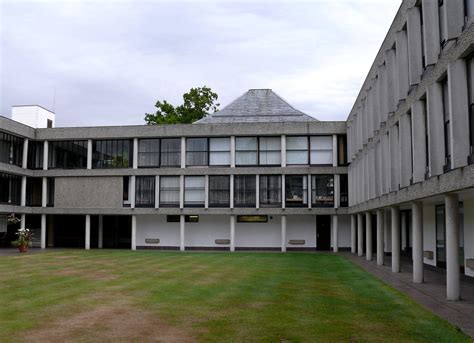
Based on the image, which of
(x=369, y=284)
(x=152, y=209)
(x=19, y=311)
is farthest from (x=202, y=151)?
(x=19, y=311)

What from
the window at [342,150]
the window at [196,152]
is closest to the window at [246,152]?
the window at [196,152]

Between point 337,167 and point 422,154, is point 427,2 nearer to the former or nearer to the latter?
point 422,154

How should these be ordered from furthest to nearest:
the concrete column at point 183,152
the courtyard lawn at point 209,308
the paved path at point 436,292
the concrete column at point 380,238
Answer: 1. the concrete column at point 183,152
2. the concrete column at point 380,238
3. the paved path at point 436,292
4. the courtyard lawn at point 209,308

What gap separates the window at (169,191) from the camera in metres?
39.2

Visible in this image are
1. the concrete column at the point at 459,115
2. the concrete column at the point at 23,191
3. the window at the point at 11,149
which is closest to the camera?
the concrete column at the point at 459,115

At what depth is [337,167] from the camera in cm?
3756

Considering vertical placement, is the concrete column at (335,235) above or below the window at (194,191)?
below

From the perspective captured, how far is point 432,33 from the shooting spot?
15.0m

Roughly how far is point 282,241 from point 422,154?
71.0 ft

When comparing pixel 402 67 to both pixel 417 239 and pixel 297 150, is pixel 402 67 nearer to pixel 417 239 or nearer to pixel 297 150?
pixel 417 239

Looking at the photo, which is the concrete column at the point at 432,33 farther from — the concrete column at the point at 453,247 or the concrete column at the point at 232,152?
the concrete column at the point at 232,152

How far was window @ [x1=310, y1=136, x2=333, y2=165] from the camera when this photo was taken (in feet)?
125

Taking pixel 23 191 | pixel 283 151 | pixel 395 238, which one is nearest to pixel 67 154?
pixel 23 191

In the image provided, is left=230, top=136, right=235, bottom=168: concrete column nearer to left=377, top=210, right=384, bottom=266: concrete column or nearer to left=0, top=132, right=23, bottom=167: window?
left=377, top=210, right=384, bottom=266: concrete column
